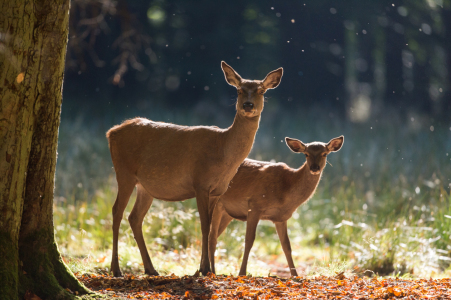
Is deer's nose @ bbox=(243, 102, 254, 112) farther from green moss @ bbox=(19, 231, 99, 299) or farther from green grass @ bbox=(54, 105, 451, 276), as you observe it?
green grass @ bbox=(54, 105, 451, 276)

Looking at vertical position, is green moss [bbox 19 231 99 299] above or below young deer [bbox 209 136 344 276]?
below

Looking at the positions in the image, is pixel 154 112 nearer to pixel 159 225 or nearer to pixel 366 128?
pixel 366 128

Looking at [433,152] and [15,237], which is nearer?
[15,237]

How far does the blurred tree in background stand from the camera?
19078 millimetres

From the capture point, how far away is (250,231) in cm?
658

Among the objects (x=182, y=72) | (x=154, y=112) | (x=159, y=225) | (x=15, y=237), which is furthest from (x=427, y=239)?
(x=182, y=72)

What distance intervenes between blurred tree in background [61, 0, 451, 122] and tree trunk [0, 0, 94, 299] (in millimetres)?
14707

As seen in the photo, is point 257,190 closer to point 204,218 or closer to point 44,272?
point 204,218

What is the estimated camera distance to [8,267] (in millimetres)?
3645

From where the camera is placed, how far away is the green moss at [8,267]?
3.56 m

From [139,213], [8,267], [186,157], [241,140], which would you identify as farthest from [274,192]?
[8,267]

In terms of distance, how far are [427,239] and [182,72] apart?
525 inches

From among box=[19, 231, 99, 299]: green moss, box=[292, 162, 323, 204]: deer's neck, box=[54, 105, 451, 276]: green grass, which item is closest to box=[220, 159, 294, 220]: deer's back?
box=[292, 162, 323, 204]: deer's neck

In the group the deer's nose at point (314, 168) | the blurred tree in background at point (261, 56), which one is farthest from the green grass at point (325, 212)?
the blurred tree in background at point (261, 56)
